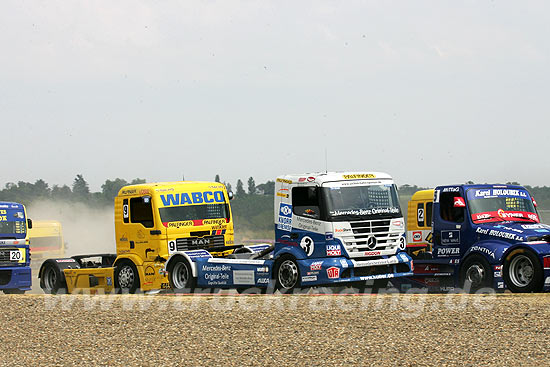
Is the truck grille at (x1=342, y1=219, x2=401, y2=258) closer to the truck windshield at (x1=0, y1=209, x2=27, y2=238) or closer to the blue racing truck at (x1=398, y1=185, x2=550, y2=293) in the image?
the blue racing truck at (x1=398, y1=185, x2=550, y2=293)

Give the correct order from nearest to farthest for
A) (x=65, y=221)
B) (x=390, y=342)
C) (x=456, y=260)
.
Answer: (x=390, y=342), (x=456, y=260), (x=65, y=221)

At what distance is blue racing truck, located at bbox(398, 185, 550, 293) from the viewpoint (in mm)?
15430

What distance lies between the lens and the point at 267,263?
650 inches

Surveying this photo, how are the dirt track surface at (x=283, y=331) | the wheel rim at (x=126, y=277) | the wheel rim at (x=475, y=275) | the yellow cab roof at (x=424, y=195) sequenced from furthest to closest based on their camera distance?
the yellow cab roof at (x=424, y=195) → the wheel rim at (x=126, y=277) → the wheel rim at (x=475, y=275) → the dirt track surface at (x=283, y=331)

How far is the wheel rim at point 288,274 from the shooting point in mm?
16047

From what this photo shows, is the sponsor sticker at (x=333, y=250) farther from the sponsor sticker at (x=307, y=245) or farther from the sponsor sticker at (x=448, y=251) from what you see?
the sponsor sticker at (x=448, y=251)

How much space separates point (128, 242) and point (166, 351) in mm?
8669

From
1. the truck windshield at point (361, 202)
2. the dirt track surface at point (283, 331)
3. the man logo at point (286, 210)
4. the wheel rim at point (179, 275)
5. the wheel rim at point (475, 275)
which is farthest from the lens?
the wheel rim at point (179, 275)

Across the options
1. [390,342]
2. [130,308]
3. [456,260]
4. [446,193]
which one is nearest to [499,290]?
[456,260]

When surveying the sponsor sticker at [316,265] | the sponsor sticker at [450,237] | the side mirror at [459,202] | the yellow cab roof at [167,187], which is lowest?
the sponsor sticker at [316,265]

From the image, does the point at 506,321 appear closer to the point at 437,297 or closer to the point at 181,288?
the point at 437,297

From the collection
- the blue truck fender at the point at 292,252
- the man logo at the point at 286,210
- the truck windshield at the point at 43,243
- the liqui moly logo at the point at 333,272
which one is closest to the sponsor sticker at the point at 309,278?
the liqui moly logo at the point at 333,272

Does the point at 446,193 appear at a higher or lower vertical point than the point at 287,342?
higher

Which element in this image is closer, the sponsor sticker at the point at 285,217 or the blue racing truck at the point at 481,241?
the blue racing truck at the point at 481,241
